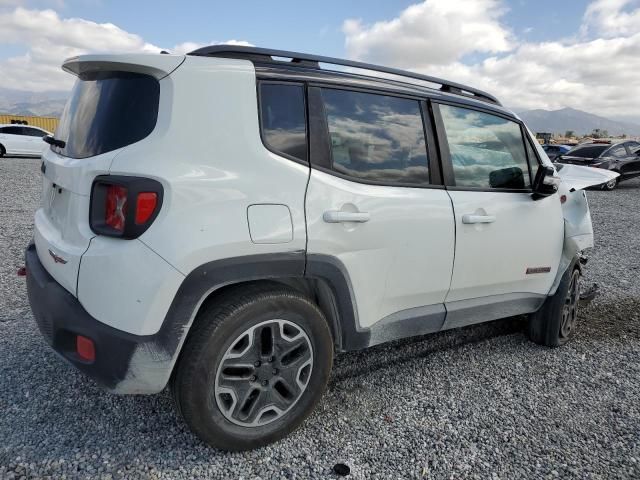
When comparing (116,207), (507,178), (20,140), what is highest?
(507,178)

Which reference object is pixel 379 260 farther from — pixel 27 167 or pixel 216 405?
Result: pixel 27 167

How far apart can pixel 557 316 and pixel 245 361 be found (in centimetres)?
257

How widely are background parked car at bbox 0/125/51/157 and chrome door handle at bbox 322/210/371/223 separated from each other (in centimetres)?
1948

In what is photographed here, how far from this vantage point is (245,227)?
2.06 meters

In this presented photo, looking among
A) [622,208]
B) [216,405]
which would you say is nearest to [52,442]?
[216,405]

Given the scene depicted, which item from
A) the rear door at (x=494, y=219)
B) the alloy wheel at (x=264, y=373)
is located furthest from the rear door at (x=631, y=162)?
the alloy wheel at (x=264, y=373)

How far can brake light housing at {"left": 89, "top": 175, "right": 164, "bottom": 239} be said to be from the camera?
1903mm

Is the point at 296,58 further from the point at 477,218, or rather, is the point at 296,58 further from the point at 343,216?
the point at 477,218

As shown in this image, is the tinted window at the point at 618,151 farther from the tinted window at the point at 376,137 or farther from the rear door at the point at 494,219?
the tinted window at the point at 376,137

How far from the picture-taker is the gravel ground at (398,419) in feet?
7.38

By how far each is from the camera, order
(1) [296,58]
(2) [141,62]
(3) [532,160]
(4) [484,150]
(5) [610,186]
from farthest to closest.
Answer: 1. (5) [610,186]
2. (3) [532,160]
3. (4) [484,150]
4. (1) [296,58]
5. (2) [141,62]

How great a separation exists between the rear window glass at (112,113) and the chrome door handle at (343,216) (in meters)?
0.87

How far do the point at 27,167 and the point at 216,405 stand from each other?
16306mm

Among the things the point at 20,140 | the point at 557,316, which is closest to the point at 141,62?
the point at 557,316
